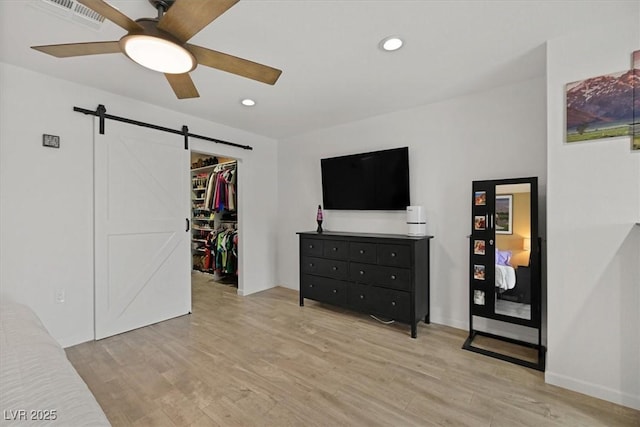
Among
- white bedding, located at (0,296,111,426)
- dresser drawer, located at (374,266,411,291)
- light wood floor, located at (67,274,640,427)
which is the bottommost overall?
light wood floor, located at (67,274,640,427)

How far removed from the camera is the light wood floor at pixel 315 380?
5.57ft

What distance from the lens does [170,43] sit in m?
1.41

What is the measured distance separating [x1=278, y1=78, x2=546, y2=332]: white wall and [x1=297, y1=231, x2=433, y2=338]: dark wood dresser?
0.77ft

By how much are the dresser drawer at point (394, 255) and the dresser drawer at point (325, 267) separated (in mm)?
→ 467

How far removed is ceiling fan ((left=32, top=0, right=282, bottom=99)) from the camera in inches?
48.8

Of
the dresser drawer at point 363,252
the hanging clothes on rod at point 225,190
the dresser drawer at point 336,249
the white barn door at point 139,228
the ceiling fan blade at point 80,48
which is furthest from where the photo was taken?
the hanging clothes on rod at point 225,190

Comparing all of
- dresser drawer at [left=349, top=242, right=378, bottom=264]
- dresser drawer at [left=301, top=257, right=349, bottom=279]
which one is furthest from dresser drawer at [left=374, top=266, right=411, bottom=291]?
dresser drawer at [left=301, top=257, right=349, bottom=279]

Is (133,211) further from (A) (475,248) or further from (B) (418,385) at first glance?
(A) (475,248)

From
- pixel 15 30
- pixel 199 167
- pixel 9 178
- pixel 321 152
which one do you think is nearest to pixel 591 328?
pixel 321 152

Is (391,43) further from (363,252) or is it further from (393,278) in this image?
(393,278)

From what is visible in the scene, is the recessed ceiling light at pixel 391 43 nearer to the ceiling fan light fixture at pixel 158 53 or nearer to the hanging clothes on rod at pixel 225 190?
the ceiling fan light fixture at pixel 158 53

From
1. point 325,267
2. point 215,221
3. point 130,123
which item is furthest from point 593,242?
point 215,221

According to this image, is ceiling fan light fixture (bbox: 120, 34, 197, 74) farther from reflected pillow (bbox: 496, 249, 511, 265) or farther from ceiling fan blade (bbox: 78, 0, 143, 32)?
reflected pillow (bbox: 496, 249, 511, 265)

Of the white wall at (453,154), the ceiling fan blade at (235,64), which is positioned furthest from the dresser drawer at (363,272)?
the ceiling fan blade at (235,64)
